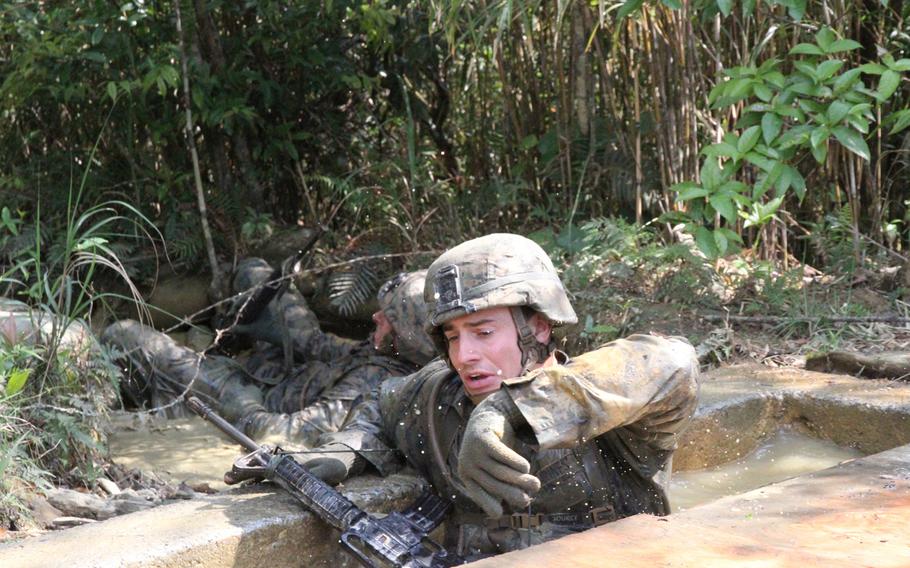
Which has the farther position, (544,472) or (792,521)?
(544,472)

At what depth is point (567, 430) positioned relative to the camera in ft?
8.57

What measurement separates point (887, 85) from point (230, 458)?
3.27m

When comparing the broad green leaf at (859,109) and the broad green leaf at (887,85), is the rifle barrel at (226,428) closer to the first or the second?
the broad green leaf at (859,109)

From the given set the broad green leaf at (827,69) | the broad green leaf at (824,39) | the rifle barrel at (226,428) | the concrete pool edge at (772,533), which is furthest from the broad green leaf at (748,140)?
the rifle barrel at (226,428)

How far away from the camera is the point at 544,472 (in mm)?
3031

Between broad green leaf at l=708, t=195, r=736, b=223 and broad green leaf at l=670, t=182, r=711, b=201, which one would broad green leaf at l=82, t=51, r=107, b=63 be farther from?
broad green leaf at l=708, t=195, r=736, b=223

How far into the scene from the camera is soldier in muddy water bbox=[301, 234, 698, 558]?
2.62 meters

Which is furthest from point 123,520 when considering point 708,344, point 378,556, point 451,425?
point 708,344

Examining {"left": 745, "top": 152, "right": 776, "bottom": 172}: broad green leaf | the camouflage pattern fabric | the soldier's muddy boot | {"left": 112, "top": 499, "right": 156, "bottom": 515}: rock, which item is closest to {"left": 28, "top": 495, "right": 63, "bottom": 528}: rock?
{"left": 112, "top": 499, "right": 156, "bottom": 515}: rock

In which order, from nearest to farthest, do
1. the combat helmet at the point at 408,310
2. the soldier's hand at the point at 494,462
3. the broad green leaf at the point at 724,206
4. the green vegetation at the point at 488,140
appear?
the soldier's hand at the point at 494,462
the broad green leaf at the point at 724,206
the combat helmet at the point at 408,310
the green vegetation at the point at 488,140

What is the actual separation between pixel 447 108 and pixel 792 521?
6032mm

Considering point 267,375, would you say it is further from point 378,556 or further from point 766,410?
point 378,556

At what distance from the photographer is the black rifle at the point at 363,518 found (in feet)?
9.14

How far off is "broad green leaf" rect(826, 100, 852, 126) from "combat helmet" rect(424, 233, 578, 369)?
2145 millimetres
